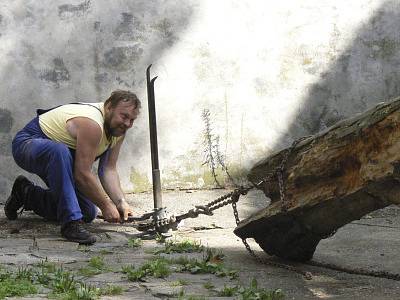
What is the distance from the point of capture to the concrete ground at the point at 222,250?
3.29 m

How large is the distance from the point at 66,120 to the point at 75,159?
12.0 inches

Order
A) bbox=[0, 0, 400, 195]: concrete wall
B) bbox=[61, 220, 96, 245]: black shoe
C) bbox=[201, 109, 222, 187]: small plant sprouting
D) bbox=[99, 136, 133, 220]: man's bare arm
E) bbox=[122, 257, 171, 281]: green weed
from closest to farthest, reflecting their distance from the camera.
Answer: bbox=[122, 257, 171, 281]: green weed < bbox=[61, 220, 96, 245]: black shoe < bbox=[99, 136, 133, 220]: man's bare arm < bbox=[0, 0, 400, 195]: concrete wall < bbox=[201, 109, 222, 187]: small plant sprouting

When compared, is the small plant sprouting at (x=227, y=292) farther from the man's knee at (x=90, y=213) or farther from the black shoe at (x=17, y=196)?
the black shoe at (x=17, y=196)

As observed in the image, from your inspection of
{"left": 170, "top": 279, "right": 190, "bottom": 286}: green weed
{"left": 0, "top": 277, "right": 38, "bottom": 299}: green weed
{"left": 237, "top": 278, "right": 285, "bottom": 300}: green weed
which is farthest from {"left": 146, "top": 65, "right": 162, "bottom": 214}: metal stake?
{"left": 0, "top": 277, "right": 38, "bottom": 299}: green weed

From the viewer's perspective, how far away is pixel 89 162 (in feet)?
14.6

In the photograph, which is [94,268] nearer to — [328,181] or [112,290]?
[112,290]

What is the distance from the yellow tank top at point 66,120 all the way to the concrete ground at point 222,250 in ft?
1.94

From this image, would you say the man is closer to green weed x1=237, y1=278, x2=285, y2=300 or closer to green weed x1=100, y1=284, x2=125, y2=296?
green weed x1=100, y1=284, x2=125, y2=296

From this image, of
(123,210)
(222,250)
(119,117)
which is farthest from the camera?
(123,210)

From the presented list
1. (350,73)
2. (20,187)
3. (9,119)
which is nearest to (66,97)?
(9,119)

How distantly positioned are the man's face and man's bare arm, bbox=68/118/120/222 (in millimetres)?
168

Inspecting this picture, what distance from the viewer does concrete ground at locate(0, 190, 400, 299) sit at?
10.8 ft

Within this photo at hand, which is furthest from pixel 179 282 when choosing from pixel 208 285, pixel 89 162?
pixel 89 162

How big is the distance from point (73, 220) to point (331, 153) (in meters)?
1.82
